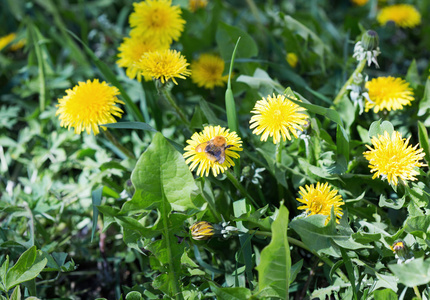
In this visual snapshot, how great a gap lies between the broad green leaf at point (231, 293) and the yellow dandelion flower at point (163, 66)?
0.69 m

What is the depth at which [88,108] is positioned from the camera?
4.68 feet

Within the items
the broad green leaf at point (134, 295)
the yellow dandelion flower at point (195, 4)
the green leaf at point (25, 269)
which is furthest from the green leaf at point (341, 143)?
the yellow dandelion flower at point (195, 4)

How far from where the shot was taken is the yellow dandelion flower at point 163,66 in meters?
1.44

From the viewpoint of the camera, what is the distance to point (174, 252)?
1329 millimetres

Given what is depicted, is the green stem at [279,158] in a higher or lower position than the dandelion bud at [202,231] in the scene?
higher

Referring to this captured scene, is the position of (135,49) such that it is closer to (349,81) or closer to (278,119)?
(278,119)

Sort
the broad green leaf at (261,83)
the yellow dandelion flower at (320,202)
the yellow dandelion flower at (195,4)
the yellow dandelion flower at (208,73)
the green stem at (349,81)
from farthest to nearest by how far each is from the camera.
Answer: the yellow dandelion flower at (195,4)
the yellow dandelion flower at (208,73)
the broad green leaf at (261,83)
the green stem at (349,81)
the yellow dandelion flower at (320,202)

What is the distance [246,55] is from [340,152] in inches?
25.1

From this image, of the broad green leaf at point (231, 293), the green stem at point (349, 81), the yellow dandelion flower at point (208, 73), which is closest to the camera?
the broad green leaf at point (231, 293)

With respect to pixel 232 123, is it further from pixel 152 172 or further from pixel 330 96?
pixel 330 96

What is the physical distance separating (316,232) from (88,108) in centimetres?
85

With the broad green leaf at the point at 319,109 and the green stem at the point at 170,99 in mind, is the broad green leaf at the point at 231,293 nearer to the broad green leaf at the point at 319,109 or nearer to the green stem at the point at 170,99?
the broad green leaf at the point at 319,109

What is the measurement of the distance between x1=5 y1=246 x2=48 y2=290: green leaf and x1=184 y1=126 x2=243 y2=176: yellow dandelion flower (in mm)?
537

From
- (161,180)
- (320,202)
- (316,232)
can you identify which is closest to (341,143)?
(320,202)
